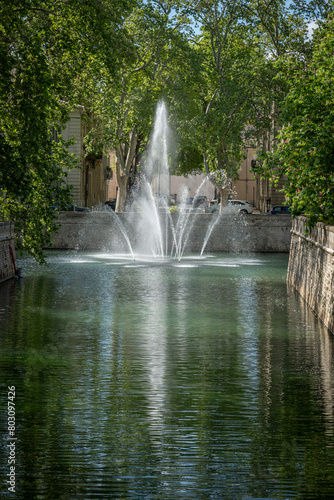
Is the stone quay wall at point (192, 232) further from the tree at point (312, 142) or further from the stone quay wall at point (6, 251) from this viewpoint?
the tree at point (312, 142)

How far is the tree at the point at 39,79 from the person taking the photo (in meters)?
19.3

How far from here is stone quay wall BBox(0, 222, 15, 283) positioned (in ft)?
77.9

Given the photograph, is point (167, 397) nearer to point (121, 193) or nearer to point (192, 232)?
point (192, 232)

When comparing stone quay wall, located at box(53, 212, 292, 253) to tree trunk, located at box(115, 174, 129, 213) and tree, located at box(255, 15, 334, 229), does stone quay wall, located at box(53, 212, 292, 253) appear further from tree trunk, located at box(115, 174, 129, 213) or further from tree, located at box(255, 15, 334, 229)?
tree, located at box(255, 15, 334, 229)

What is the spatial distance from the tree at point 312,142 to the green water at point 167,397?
2.44 metres

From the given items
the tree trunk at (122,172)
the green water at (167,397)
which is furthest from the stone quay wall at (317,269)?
the tree trunk at (122,172)

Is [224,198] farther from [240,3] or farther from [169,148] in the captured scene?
[240,3]

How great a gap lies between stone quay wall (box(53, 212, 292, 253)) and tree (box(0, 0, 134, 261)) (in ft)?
51.2

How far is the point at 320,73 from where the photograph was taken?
1923cm

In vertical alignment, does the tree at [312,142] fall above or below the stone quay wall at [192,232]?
above

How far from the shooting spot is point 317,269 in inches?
754

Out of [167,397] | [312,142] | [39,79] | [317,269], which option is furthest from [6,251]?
[167,397]

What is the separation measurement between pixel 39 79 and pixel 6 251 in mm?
6614

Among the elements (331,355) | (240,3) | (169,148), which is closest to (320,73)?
(331,355)
